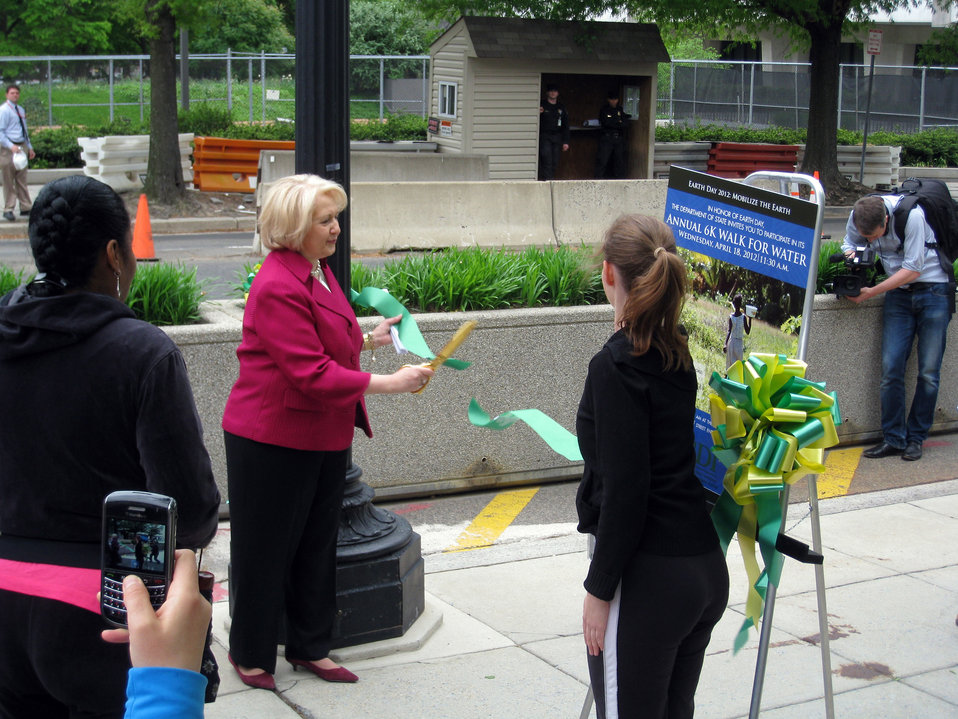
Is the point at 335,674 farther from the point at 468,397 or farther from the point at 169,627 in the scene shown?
the point at 169,627

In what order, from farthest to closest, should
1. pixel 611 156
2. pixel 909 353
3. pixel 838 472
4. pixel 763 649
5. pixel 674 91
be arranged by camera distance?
pixel 674 91 < pixel 611 156 < pixel 909 353 < pixel 838 472 < pixel 763 649

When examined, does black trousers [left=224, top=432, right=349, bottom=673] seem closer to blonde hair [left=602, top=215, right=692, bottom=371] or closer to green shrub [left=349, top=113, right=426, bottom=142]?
blonde hair [left=602, top=215, right=692, bottom=371]

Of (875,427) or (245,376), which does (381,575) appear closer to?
(245,376)

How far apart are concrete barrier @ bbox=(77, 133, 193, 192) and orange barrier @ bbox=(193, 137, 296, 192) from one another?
99 centimetres

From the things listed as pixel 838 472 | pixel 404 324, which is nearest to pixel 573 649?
pixel 404 324

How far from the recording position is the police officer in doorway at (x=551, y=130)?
21.5m

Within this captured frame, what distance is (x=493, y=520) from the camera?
6.26m

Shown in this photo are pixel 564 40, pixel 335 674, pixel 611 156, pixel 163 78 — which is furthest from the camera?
pixel 611 156

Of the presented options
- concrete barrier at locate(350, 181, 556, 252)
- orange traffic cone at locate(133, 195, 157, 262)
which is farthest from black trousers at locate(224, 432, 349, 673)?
orange traffic cone at locate(133, 195, 157, 262)

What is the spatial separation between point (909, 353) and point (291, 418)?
17.3ft

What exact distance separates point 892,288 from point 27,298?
6178mm

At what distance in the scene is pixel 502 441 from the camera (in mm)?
6676

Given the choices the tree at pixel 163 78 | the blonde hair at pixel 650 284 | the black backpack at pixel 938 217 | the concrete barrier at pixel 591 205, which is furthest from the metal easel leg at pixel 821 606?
the tree at pixel 163 78

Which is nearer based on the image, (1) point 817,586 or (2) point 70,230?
(2) point 70,230
